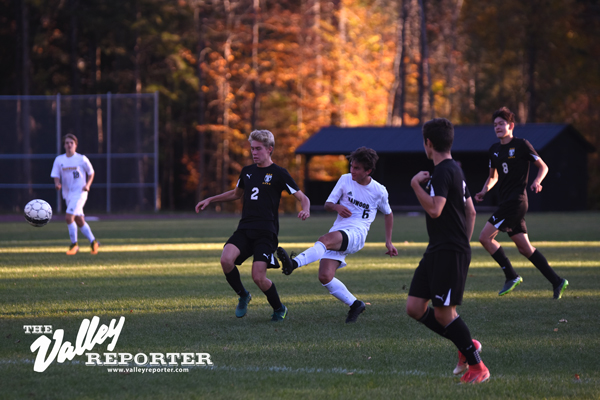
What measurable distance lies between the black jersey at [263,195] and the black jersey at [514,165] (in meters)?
3.11

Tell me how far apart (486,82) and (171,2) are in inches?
852

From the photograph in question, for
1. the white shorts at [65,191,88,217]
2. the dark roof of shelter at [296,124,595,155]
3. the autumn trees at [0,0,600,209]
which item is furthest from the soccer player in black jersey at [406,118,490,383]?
the autumn trees at [0,0,600,209]

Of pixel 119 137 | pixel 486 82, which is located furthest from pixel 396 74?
pixel 119 137

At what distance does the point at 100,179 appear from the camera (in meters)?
33.4

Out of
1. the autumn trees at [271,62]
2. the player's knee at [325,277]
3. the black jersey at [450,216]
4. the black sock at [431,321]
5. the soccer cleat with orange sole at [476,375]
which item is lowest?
the soccer cleat with orange sole at [476,375]

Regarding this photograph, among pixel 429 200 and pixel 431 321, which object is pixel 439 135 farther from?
pixel 431 321

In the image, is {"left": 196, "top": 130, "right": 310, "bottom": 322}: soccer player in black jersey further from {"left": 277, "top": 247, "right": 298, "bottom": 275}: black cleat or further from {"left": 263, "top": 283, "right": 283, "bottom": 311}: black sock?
{"left": 277, "top": 247, "right": 298, "bottom": 275}: black cleat

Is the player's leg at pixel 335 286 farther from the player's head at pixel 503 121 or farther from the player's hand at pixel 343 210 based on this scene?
the player's head at pixel 503 121

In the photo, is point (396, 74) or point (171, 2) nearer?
point (171, 2)

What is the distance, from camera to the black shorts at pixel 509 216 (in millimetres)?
8672

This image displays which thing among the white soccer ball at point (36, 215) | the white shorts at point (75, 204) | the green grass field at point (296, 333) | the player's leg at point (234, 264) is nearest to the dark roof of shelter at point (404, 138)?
the white shorts at point (75, 204)

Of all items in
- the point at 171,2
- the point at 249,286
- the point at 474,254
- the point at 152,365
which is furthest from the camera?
the point at 171,2

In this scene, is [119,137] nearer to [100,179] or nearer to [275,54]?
[100,179]

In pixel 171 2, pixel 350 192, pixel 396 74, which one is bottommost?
pixel 350 192
